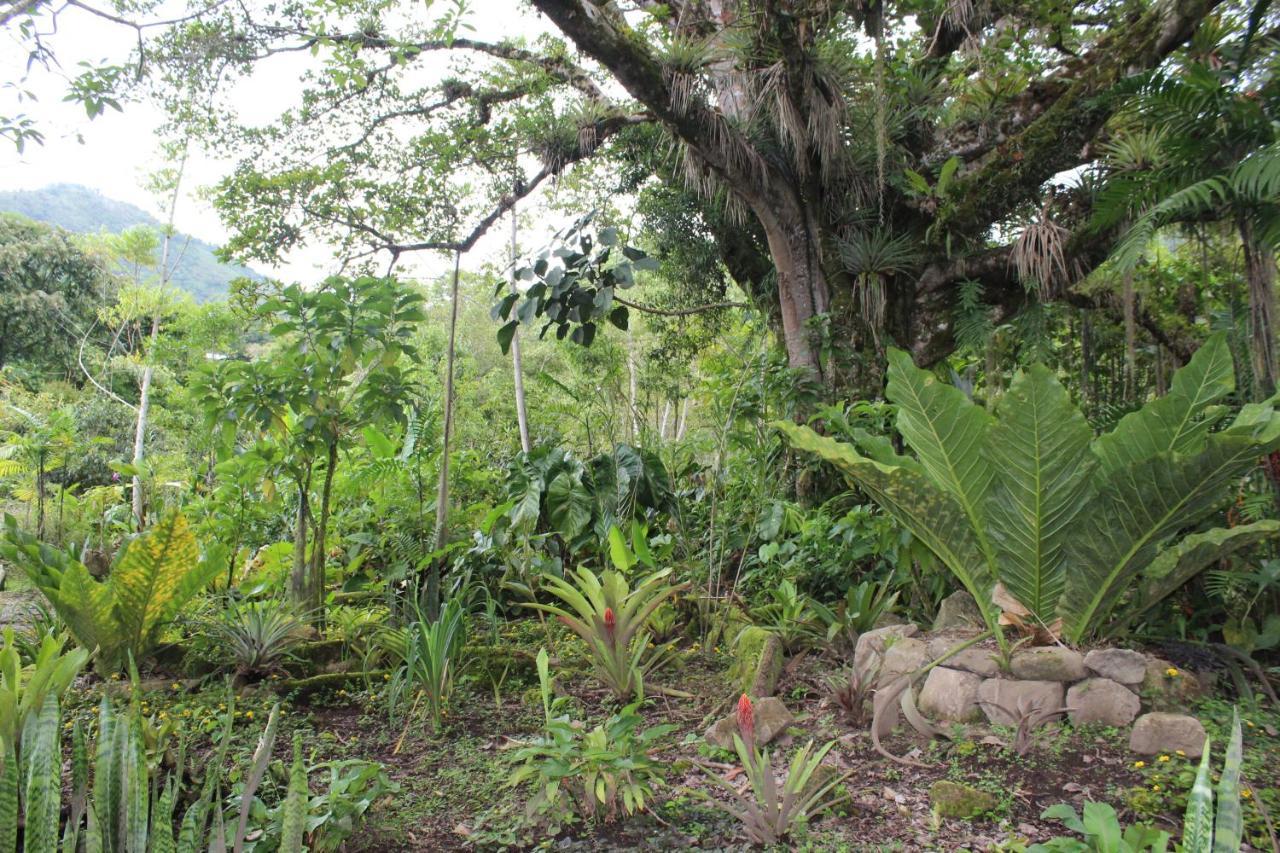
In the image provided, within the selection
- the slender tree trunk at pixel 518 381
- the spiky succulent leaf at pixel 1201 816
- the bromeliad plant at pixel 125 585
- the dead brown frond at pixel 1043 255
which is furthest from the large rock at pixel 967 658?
the dead brown frond at pixel 1043 255

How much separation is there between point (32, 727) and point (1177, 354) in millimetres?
6851

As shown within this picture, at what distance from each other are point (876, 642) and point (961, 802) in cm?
95

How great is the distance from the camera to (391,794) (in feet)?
7.24

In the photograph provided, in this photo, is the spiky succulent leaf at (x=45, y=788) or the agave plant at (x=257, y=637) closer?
the spiky succulent leaf at (x=45, y=788)

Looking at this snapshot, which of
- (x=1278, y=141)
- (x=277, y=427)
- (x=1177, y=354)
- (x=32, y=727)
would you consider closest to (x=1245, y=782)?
(x=1278, y=141)

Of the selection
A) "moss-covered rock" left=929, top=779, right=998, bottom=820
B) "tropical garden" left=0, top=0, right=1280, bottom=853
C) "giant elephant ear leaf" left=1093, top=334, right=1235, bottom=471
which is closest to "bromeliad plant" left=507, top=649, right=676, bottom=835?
"tropical garden" left=0, top=0, right=1280, bottom=853

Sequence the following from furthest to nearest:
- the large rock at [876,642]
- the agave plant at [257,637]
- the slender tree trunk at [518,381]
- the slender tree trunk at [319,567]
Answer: the slender tree trunk at [518,381] < the slender tree trunk at [319,567] < the agave plant at [257,637] < the large rock at [876,642]

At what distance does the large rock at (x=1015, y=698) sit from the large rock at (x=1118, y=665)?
13 centimetres

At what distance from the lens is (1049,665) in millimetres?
2449

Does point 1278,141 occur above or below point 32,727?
above

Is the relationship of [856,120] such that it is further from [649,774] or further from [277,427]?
[649,774]

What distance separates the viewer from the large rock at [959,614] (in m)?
2.99

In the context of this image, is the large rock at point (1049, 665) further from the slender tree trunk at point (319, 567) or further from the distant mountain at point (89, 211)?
the distant mountain at point (89, 211)

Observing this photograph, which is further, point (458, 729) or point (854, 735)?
point (458, 729)
